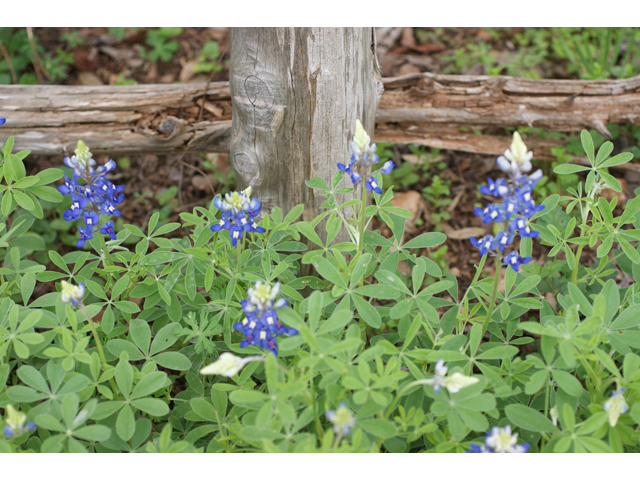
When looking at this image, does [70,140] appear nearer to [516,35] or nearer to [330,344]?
[330,344]

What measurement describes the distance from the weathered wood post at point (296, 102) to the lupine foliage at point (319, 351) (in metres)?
0.37

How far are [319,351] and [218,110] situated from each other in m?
2.32

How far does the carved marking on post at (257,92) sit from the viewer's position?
104 inches

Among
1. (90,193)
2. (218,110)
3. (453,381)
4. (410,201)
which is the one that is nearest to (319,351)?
(453,381)

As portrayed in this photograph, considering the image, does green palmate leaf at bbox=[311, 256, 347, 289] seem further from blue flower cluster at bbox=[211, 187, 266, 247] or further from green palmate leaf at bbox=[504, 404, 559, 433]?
green palmate leaf at bbox=[504, 404, 559, 433]

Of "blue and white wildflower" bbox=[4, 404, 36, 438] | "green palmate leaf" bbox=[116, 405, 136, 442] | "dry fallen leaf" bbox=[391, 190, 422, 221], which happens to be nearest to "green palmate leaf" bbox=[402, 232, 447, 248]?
"green palmate leaf" bbox=[116, 405, 136, 442]

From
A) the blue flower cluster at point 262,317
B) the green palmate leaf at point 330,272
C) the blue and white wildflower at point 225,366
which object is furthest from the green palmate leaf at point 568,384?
the blue and white wildflower at point 225,366

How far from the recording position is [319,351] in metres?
1.75

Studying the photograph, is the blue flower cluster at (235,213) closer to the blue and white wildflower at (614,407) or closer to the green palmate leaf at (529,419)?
the green palmate leaf at (529,419)

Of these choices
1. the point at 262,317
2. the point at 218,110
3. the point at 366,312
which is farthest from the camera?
the point at 218,110

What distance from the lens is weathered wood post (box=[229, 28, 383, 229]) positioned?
2.58 meters

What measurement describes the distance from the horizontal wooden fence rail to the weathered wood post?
63 centimetres

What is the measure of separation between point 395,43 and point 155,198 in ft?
9.18

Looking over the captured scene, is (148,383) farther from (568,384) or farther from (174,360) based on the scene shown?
(568,384)
